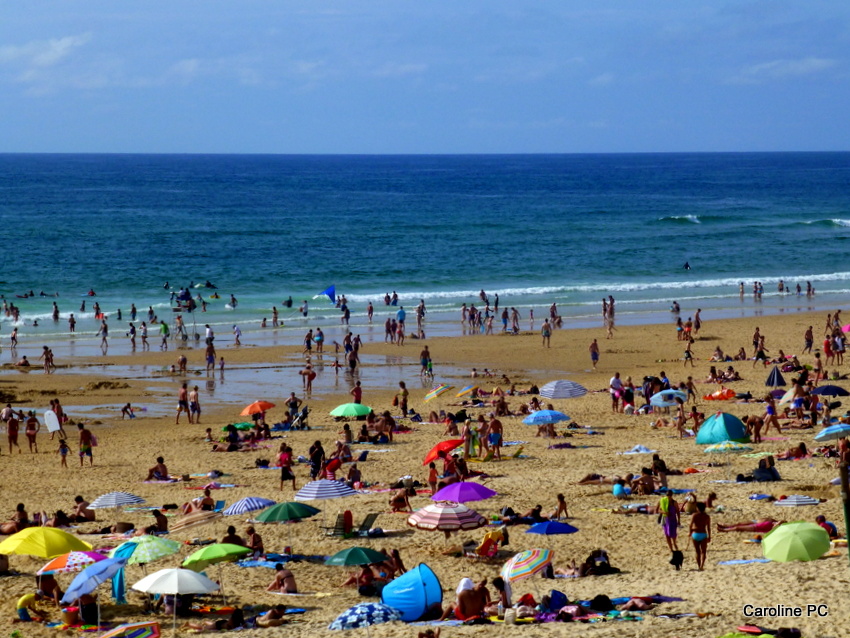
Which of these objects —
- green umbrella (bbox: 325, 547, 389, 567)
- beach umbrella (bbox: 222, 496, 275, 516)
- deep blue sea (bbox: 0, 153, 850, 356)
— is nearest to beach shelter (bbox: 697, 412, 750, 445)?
green umbrella (bbox: 325, 547, 389, 567)

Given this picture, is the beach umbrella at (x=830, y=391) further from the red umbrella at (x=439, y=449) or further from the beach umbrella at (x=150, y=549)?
the beach umbrella at (x=150, y=549)

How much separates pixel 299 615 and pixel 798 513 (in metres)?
8.00

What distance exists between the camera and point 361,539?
15.7m

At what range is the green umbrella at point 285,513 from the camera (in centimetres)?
1461

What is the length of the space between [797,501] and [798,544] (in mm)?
4178

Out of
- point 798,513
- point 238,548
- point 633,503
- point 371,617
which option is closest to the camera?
point 371,617

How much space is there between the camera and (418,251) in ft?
224

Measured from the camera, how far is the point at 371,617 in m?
10.9

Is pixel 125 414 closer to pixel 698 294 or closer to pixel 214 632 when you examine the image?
pixel 214 632

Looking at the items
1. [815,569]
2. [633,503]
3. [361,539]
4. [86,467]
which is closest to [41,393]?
[86,467]

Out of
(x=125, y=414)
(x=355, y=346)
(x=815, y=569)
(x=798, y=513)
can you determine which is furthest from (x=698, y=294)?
(x=815, y=569)

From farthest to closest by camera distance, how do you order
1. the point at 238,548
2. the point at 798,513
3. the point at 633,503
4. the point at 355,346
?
the point at 355,346 → the point at 633,503 → the point at 798,513 → the point at 238,548

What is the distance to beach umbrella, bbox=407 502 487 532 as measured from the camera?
48.1ft

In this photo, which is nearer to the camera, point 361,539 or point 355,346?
point 361,539
